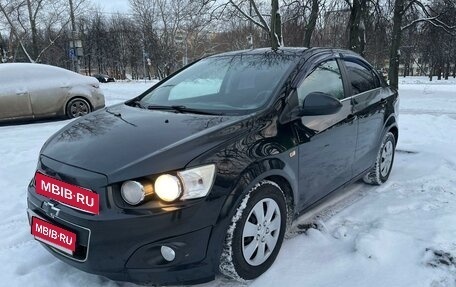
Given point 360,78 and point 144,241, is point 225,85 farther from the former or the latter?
point 144,241

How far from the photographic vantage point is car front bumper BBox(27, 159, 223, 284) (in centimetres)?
235

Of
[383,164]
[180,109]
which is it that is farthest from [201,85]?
[383,164]

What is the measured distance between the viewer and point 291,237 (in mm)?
3461

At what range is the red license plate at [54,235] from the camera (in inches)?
97.9

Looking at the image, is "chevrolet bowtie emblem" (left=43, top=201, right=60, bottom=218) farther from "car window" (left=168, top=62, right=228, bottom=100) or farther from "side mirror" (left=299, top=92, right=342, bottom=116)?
"side mirror" (left=299, top=92, right=342, bottom=116)

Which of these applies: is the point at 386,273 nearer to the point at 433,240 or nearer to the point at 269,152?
the point at 433,240

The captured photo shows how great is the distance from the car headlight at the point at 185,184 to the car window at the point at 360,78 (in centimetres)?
222

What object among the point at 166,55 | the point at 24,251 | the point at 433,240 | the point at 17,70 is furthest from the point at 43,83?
the point at 166,55

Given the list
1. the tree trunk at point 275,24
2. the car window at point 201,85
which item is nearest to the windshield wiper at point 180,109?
the car window at point 201,85

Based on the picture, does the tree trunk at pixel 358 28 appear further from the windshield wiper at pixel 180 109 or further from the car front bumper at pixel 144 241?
the car front bumper at pixel 144 241

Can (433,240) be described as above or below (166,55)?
below

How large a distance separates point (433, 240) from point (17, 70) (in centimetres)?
895

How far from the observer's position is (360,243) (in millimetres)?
3281

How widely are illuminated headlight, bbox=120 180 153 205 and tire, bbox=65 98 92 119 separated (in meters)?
7.87
